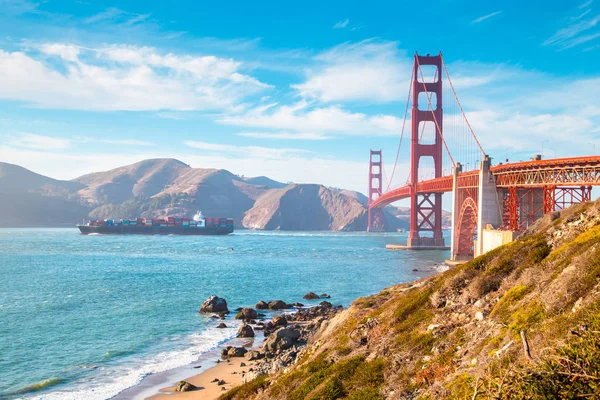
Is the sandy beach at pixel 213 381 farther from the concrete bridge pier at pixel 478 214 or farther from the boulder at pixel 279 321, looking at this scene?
the concrete bridge pier at pixel 478 214

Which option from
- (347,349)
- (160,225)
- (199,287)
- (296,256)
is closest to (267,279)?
(199,287)

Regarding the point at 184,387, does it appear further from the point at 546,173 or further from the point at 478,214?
the point at 478,214

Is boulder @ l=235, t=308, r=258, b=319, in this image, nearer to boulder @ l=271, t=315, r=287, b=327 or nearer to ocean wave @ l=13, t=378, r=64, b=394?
boulder @ l=271, t=315, r=287, b=327

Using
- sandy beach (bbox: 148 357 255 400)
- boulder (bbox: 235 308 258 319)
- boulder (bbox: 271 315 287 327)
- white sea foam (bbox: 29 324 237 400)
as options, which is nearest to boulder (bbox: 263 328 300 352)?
sandy beach (bbox: 148 357 255 400)

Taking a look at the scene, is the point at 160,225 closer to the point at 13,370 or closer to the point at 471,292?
the point at 13,370

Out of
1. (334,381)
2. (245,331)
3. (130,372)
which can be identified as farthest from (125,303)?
(334,381)

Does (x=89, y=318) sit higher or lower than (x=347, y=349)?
lower

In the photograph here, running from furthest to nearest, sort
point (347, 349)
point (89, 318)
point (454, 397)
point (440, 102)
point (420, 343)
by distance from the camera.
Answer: point (440, 102) → point (89, 318) → point (347, 349) → point (420, 343) → point (454, 397)
